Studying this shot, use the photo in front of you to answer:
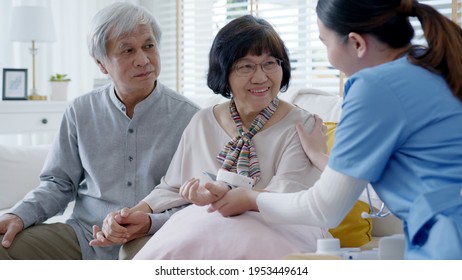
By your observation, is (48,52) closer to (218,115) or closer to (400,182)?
(218,115)

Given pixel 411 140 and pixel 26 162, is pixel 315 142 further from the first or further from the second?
pixel 26 162

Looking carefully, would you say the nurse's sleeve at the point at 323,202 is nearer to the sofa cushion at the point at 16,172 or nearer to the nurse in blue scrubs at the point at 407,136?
the nurse in blue scrubs at the point at 407,136

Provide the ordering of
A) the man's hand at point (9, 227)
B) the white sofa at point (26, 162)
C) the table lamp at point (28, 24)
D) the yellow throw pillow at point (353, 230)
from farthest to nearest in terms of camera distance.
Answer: the table lamp at point (28, 24) → the white sofa at point (26, 162) → the yellow throw pillow at point (353, 230) → the man's hand at point (9, 227)

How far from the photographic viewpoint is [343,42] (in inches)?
52.8

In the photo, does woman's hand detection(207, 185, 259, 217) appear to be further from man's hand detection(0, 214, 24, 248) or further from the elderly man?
man's hand detection(0, 214, 24, 248)

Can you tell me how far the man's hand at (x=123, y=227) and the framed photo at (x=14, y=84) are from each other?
240cm

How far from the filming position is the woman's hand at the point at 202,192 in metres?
1.56

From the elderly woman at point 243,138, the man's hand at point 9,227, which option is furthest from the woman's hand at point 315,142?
the man's hand at point 9,227

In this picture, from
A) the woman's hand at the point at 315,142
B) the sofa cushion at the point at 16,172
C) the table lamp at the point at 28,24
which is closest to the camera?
the woman's hand at the point at 315,142

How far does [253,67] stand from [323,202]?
0.63 metres

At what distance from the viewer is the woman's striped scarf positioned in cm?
176

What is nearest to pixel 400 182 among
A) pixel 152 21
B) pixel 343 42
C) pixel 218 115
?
pixel 343 42

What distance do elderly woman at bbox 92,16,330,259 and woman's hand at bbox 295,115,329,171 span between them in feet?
0.06

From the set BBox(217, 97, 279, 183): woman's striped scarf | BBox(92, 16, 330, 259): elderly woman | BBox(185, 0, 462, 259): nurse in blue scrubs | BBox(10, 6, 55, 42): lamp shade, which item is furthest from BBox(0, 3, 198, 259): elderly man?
BBox(10, 6, 55, 42): lamp shade
